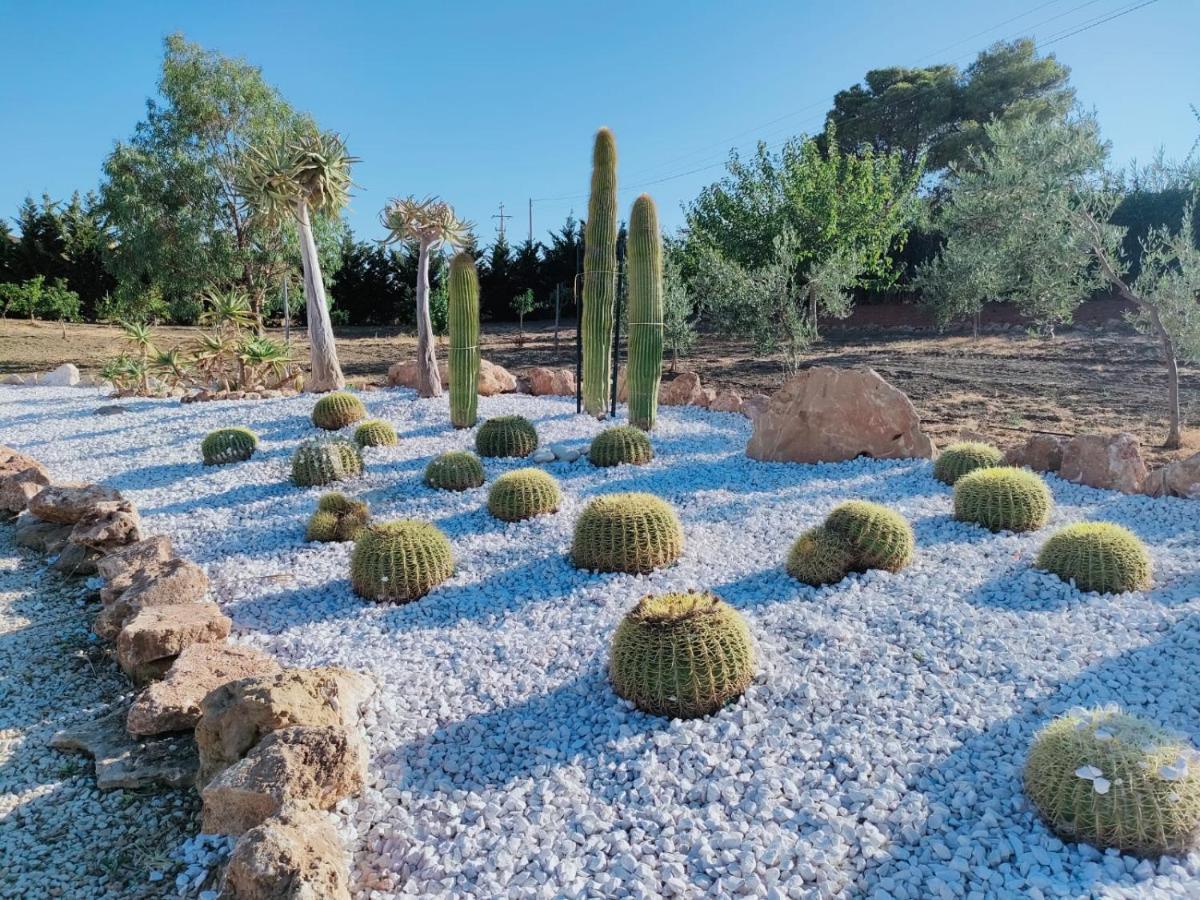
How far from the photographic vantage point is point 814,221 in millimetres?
19141

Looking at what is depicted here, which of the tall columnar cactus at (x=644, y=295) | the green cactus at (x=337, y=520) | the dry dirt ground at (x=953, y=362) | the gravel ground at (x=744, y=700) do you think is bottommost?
the gravel ground at (x=744, y=700)

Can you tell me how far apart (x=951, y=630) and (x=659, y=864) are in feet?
8.10

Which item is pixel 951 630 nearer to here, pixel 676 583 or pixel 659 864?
pixel 676 583

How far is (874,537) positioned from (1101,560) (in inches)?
54.3

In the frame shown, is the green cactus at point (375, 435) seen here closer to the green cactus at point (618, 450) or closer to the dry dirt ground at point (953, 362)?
the green cactus at point (618, 450)

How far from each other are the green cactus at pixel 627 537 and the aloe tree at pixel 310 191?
939 centimetres

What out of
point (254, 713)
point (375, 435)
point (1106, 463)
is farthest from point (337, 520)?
point (1106, 463)

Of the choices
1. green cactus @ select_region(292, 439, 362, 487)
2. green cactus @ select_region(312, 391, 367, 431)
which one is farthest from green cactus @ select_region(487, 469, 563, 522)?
green cactus @ select_region(312, 391, 367, 431)

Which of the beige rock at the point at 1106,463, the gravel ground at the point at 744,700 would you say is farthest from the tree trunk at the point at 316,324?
the beige rock at the point at 1106,463

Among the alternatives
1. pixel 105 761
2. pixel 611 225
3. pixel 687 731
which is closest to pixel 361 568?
pixel 105 761

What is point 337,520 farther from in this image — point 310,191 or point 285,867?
point 310,191

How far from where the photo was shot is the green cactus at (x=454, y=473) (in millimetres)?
7711

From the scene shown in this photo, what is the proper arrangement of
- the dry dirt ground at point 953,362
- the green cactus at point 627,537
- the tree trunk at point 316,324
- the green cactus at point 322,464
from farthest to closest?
the tree trunk at point 316,324, the dry dirt ground at point 953,362, the green cactus at point 322,464, the green cactus at point 627,537

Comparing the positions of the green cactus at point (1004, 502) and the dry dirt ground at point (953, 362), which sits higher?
the dry dirt ground at point (953, 362)
